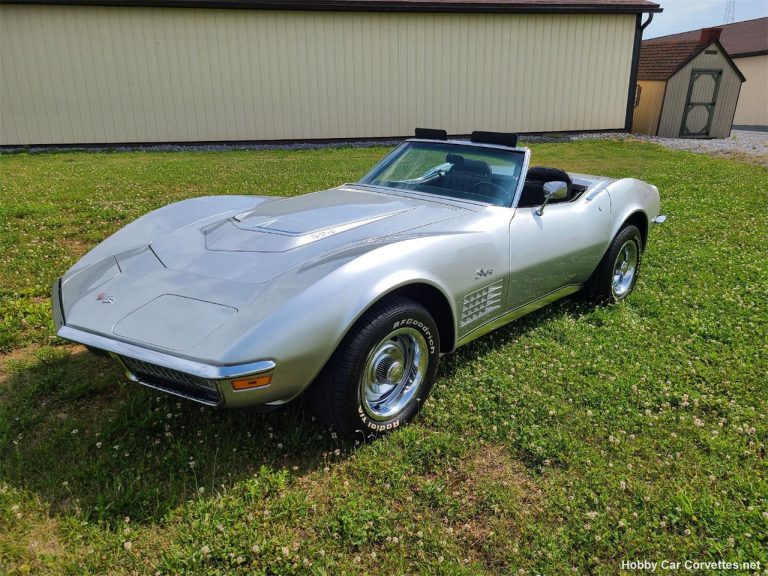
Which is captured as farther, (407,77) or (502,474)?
(407,77)

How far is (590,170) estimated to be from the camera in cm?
1230

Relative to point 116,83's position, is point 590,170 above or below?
below

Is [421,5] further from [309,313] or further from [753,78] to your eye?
[753,78]

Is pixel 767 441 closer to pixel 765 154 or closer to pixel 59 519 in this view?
pixel 59 519

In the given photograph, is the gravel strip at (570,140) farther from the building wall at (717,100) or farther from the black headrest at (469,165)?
the black headrest at (469,165)

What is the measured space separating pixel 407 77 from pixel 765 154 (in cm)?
998

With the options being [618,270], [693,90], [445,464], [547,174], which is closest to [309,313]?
[445,464]

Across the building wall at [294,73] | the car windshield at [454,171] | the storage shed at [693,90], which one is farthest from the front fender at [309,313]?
the storage shed at [693,90]

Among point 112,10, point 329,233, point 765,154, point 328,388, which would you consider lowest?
point 765,154

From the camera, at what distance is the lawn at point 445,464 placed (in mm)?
2348

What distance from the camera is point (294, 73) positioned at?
619 inches

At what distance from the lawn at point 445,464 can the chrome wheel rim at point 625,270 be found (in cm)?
24

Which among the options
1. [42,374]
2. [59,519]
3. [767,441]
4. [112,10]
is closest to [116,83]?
[112,10]

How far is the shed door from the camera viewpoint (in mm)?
18453
